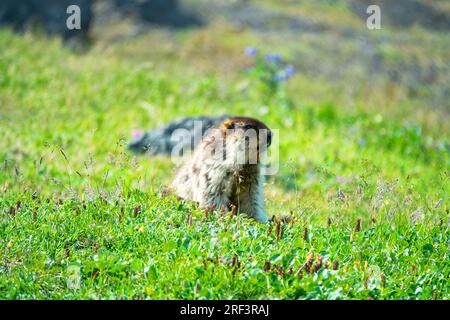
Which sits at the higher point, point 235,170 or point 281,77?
point 281,77

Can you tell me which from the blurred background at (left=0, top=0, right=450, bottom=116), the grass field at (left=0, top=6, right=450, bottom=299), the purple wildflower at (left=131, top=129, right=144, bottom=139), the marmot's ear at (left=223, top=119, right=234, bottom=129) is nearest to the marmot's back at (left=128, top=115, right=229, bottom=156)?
the purple wildflower at (left=131, top=129, right=144, bottom=139)

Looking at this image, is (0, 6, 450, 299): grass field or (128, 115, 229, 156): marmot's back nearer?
(0, 6, 450, 299): grass field

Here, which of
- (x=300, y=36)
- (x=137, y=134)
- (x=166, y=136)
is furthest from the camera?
(x=300, y=36)

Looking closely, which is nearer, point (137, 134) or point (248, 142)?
point (248, 142)

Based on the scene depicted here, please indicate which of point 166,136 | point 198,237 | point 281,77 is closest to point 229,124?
point 198,237

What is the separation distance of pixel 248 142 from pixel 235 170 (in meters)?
0.31

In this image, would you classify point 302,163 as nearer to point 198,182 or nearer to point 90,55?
point 198,182

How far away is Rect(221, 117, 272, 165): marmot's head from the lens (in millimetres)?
6457

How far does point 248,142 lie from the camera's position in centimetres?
648

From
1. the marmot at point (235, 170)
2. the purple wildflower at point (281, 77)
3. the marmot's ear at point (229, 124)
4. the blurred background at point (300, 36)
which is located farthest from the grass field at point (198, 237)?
the blurred background at point (300, 36)

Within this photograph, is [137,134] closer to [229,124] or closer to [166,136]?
[166,136]

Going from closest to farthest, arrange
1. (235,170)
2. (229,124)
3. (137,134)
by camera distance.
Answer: (235,170) → (229,124) → (137,134)

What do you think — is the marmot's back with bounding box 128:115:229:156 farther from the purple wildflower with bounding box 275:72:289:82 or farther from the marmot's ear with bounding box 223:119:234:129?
the purple wildflower with bounding box 275:72:289:82

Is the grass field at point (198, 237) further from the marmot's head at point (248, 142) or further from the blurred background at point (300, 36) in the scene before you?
the blurred background at point (300, 36)
